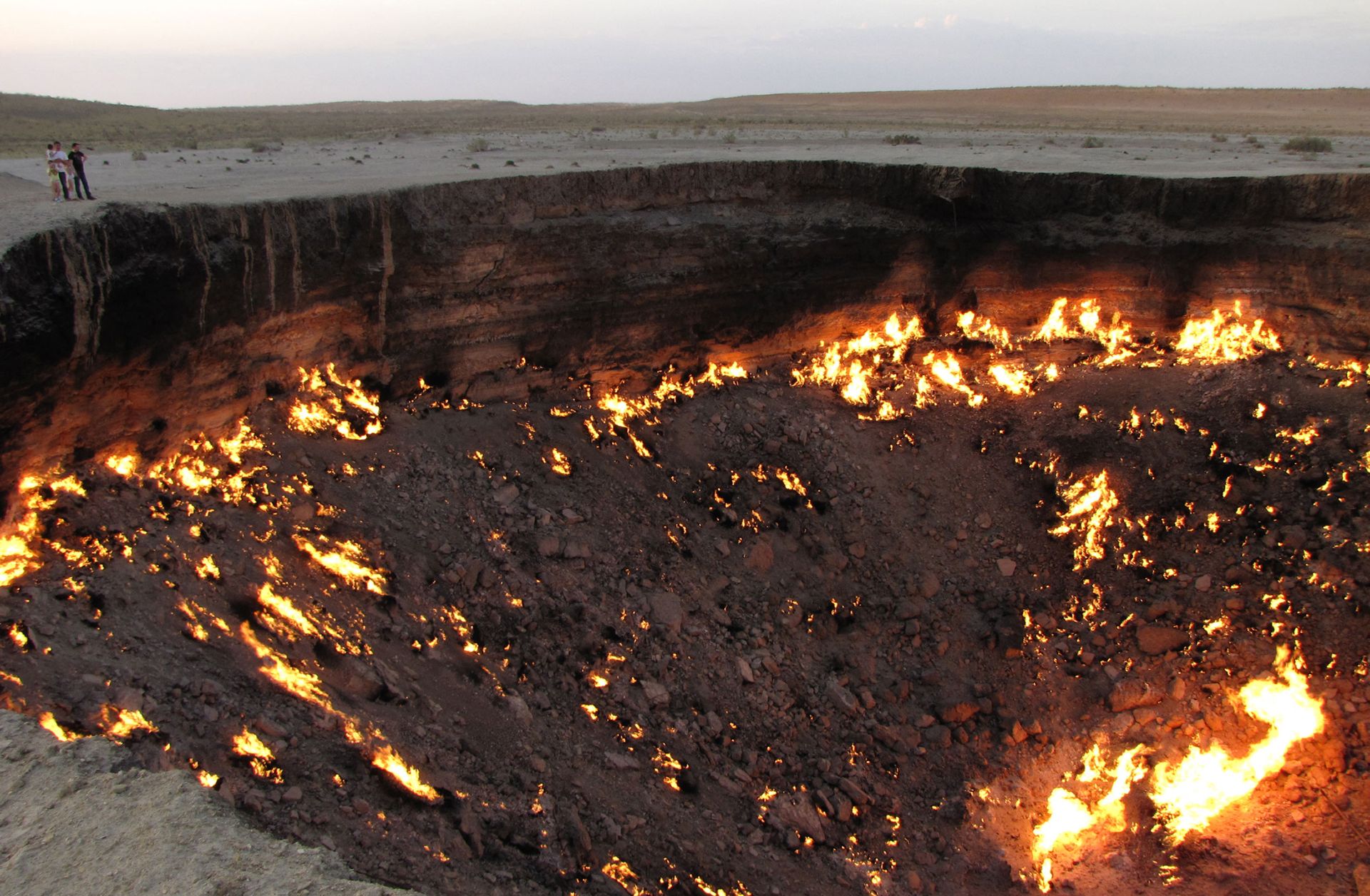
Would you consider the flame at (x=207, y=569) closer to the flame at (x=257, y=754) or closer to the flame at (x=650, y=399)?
the flame at (x=257, y=754)

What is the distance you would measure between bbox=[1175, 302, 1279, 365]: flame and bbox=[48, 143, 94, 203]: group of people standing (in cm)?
1382

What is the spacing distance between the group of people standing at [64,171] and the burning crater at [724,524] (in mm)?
2319

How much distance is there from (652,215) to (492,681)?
6.66 metres

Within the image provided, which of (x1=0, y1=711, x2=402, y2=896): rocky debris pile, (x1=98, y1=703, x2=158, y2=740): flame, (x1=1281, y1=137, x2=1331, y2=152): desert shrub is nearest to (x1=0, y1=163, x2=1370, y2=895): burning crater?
(x1=98, y1=703, x2=158, y2=740): flame

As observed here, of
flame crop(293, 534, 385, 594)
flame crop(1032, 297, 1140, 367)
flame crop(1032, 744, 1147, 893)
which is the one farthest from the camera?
flame crop(1032, 297, 1140, 367)

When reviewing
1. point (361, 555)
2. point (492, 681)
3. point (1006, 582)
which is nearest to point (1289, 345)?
point (1006, 582)

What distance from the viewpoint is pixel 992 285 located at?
13.5 metres

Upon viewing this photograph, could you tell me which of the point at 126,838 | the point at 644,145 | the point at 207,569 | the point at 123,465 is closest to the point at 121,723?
the point at 126,838

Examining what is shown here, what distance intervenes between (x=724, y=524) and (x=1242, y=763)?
6.01m

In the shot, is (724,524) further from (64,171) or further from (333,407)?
(64,171)

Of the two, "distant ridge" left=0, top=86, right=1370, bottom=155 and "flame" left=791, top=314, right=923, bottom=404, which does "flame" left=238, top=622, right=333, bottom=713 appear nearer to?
"flame" left=791, top=314, right=923, bottom=404

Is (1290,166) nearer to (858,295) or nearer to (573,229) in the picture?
(858,295)

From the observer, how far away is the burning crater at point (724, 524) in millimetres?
7137

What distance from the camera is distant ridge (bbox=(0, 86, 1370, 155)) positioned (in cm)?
2911
